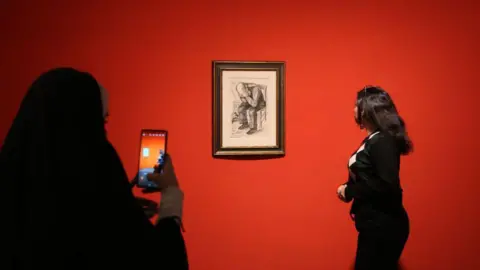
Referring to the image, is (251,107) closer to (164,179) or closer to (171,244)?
(164,179)

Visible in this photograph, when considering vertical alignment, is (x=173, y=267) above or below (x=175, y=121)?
below

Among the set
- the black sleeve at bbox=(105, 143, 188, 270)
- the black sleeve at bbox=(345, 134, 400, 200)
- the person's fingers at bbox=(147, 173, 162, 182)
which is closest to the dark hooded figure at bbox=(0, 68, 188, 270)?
the black sleeve at bbox=(105, 143, 188, 270)

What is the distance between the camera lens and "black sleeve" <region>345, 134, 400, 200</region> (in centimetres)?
228

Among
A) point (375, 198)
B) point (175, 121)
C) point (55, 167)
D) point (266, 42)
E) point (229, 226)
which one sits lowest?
point (229, 226)

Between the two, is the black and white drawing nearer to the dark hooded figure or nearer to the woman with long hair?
the woman with long hair

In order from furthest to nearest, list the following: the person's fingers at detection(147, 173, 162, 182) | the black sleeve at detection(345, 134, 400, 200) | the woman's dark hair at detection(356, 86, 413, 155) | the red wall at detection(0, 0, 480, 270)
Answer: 1. the red wall at detection(0, 0, 480, 270)
2. the woman's dark hair at detection(356, 86, 413, 155)
3. the black sleeve at detection(345, 134, 400, 200)
4. the person's fingers at detection(147, 173, 162, 182)

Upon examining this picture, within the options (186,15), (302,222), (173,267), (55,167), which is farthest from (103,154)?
(302,222)

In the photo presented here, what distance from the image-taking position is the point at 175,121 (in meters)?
2.98

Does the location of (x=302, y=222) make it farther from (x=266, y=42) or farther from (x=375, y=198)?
(x=266, y=42)

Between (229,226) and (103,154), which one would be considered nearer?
(103,154)

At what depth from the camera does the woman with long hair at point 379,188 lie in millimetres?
2301

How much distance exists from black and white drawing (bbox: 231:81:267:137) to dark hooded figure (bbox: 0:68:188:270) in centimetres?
174

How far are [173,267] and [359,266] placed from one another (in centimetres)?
134

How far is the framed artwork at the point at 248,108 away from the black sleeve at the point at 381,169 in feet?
2.68
